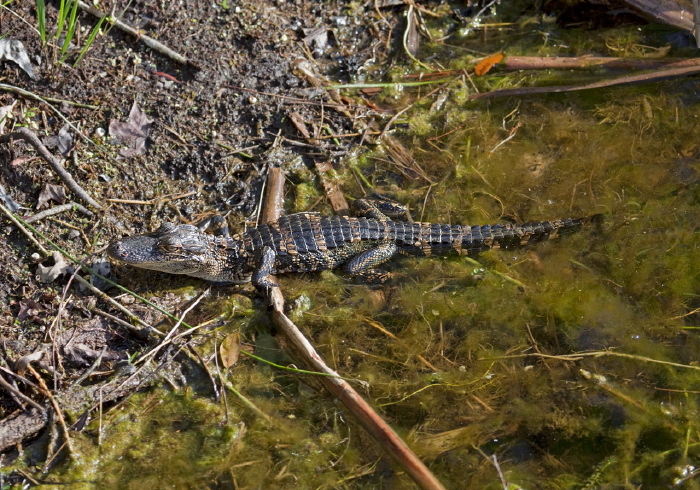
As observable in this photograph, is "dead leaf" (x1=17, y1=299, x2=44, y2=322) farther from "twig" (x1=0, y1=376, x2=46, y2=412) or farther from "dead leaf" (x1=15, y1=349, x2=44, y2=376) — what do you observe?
"twig" (x1=0, y1=376, x2=46, y2=412)

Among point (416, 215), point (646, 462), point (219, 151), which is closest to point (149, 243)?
point (219, 151)

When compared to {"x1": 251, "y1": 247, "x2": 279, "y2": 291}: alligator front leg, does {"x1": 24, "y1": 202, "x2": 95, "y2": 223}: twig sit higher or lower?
higher

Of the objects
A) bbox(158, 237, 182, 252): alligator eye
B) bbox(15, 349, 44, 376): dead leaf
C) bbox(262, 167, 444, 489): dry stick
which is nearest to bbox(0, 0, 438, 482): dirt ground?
bbox(15, 349, 44, 376): dead leaf

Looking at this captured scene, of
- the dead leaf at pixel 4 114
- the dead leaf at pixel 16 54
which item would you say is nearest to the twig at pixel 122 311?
the dead leaf at pixel 4 114

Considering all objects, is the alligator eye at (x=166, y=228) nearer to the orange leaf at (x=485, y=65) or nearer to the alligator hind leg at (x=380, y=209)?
the alligator hind leg at (x=380, y=209)

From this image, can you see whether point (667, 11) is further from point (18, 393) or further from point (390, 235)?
point (18, 393)

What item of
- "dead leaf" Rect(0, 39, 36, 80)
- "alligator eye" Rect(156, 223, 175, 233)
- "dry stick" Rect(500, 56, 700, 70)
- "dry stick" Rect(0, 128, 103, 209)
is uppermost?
"dead leaf" Rect(0, 39, 36, 80)

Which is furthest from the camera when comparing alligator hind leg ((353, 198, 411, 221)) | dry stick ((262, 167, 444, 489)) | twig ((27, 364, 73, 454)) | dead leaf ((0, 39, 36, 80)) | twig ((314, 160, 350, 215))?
twig ((314, 160, 350, 215))

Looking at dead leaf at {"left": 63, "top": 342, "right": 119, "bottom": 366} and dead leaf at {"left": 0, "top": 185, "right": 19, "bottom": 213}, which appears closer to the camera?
dead leaf at {"left": 63, "top": 342, "right": 119, "bottom": 366}
